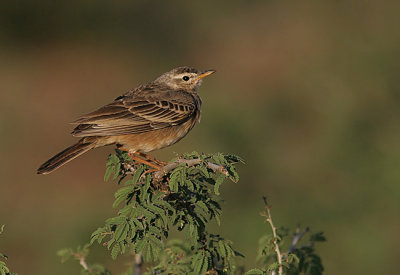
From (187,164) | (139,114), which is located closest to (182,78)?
(139,114)

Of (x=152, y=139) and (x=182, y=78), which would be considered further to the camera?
(x=182, y=78)

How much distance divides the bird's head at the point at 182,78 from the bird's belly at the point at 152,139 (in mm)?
1048

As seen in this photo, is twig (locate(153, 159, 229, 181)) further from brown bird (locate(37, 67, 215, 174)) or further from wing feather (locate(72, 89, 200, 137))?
wing feather (locate(72, 89, 200, 137))

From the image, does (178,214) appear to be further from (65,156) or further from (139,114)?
(139,114)

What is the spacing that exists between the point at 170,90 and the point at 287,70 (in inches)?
426

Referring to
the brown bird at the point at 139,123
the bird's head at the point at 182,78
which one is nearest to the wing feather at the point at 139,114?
the brown bird at the point at 139,123

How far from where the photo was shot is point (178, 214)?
4.79 metres

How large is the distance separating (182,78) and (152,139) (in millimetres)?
1495

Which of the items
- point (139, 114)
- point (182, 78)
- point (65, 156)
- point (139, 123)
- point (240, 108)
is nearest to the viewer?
point (65, 156)

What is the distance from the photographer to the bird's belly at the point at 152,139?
7.02m

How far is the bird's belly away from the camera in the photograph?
7.02 meters

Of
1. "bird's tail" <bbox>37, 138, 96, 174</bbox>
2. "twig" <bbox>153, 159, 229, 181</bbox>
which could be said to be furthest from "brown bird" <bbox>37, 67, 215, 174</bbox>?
"twig" <bbox>153, 159, 229, 181</bbox>

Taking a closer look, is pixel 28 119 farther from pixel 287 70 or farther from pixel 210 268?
pixel 210 268

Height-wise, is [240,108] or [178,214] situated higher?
[240,108]
